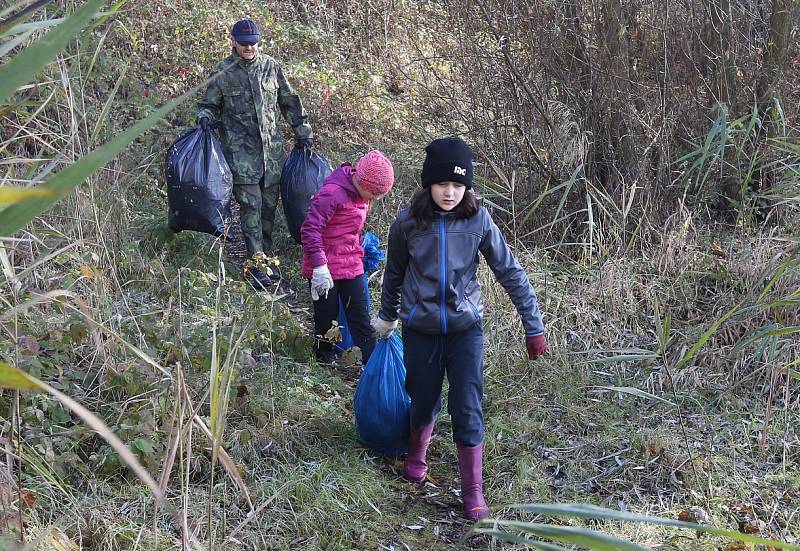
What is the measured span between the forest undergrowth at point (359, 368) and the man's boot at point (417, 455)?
0.19 ft

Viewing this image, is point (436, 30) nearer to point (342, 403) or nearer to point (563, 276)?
point (563, 276)

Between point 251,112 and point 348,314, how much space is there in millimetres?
2086

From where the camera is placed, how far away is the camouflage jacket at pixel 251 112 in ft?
20.1

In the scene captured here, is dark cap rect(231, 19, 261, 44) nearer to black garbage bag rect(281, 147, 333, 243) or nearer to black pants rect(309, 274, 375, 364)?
black garbage bag rect(281, 147, 333, 243)

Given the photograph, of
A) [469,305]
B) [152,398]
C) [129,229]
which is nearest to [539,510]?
[469,305]

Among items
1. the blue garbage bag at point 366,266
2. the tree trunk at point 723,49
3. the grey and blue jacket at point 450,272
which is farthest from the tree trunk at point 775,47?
the grey and blue jacket at point 450,272

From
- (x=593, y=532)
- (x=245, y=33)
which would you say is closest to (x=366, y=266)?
(x=245, y=33)

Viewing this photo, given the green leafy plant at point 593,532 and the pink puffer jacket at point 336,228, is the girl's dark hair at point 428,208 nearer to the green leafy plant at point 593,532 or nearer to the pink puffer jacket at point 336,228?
the pink puffer jacket at point 336,228

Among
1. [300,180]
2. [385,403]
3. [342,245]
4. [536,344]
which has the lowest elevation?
[385,403]

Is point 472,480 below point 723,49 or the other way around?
below

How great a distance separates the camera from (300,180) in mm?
6086

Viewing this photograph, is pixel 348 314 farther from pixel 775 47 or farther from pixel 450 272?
pixel 775 47

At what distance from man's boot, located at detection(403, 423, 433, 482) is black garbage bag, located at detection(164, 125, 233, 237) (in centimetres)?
239

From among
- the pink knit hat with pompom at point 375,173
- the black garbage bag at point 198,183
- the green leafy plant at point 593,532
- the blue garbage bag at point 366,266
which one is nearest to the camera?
the green leafy plant at point 593,532
